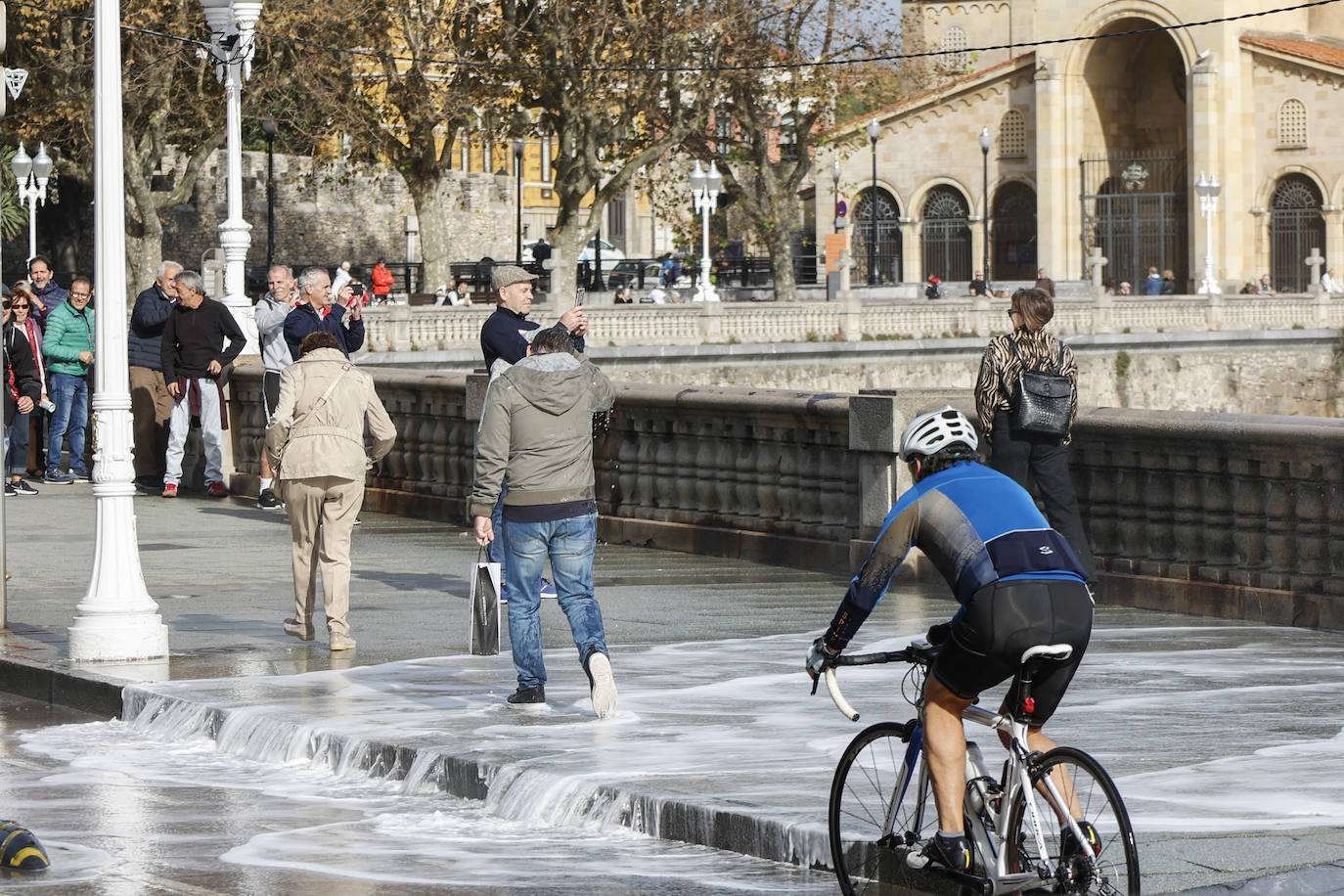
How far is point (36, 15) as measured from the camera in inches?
1778

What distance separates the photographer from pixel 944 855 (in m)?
6.01

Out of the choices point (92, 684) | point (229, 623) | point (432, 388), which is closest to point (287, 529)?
point (432, 388)

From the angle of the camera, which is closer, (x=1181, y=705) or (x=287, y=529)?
(x=1181, y=705)

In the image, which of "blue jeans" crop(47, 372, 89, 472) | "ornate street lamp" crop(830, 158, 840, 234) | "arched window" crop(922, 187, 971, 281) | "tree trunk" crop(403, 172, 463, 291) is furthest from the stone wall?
"blue jeans" crop(47, 372, 89, 472)

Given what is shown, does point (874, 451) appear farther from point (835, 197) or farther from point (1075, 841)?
point (835, 197)

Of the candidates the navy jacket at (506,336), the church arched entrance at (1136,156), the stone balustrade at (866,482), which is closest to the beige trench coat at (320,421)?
the navy jacket at (506,336)

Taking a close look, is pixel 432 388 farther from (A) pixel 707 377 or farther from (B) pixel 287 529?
(A) pixel 707 377

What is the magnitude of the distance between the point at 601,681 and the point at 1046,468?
378 centimetres

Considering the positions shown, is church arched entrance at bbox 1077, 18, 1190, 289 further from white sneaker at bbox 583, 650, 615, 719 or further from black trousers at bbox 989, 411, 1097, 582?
white sneaker at bbox 583, 650, 615, 719

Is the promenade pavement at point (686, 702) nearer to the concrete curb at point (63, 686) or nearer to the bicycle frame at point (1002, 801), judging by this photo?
the concrete curb at point (63, 686)

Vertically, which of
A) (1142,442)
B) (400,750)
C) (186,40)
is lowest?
(400,750)

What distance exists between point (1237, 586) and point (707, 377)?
32.3 meters

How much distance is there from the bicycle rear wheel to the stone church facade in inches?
2396

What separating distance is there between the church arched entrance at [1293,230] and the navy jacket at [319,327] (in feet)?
188
